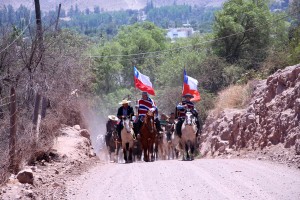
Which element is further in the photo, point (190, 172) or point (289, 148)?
point (289, 148)

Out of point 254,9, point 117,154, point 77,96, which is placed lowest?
point 117,154

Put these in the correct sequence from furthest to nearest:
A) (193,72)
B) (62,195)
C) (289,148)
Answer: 1. (193,72)
2. (289,148)
3. (62,195)

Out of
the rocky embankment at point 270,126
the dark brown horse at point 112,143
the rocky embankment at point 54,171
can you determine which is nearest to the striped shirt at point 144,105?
the rocky embankment at point 54,171

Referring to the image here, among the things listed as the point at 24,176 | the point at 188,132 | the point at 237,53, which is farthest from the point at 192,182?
the point at 237,53

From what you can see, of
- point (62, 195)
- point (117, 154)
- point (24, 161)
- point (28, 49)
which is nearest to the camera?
point (62, 195)

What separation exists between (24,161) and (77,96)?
19542 mm

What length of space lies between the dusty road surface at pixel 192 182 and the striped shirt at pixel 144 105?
5.31 m

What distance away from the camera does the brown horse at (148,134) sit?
25.9 m

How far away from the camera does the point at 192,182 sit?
16734 mm

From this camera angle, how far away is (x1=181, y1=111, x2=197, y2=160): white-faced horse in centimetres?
2533

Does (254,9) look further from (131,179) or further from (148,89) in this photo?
(131,179)

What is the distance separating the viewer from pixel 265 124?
25.8 meters

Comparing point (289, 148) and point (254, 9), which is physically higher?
point (254, 9)

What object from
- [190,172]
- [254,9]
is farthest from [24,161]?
[254,9]
